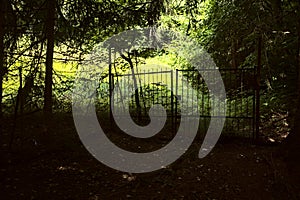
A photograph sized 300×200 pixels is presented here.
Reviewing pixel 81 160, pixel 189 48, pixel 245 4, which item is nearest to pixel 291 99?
pixel 245 4

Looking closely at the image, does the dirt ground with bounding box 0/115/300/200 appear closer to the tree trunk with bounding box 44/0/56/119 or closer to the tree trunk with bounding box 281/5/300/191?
the tree trunk with bounding box 281/5/300/191

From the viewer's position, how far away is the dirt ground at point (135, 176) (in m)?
4.32

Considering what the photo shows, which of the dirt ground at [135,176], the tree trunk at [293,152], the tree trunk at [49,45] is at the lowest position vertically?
the dirt ground at [135,176]

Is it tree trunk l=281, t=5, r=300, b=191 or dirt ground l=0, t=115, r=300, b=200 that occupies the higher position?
tree trunk l=281, t=5, r=300, b=191

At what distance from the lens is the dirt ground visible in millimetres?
4320

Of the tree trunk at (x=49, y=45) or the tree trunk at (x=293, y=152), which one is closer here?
the tree trunk at (x=293, y=152)

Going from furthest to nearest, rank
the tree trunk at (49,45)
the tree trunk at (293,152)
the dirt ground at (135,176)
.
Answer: the tree trunk at (49,45)
the tree trunk at (293,152)
the dirt ground at (135,176)

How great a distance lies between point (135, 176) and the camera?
491cm

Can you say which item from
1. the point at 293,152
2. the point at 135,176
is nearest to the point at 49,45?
the point at 135,176

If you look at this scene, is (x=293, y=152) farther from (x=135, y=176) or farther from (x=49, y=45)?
(x=49, y=45)

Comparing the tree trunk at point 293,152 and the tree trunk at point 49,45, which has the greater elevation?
the tree trunk at point 49,45

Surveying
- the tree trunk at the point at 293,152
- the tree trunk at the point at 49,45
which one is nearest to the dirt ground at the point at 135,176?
the tree trunk at the point at 293,152

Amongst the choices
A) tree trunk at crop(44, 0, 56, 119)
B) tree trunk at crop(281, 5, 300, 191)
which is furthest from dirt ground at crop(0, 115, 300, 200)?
tree trunk at crop(44, 0, 56, 119)

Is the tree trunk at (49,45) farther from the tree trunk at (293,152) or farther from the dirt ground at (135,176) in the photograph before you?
the tree trunk at (293,152)
